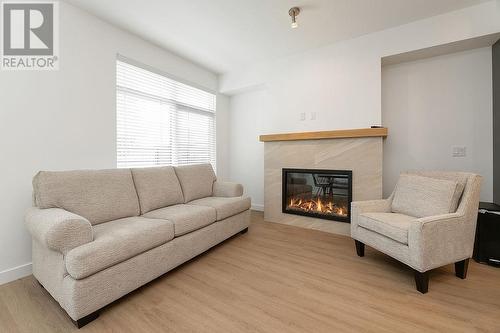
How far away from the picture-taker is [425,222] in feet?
5.37

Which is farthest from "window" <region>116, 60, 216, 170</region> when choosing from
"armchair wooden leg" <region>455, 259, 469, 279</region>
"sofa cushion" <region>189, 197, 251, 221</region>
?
"armchair wooden leg" <region>455, 259, 469, 279</region>

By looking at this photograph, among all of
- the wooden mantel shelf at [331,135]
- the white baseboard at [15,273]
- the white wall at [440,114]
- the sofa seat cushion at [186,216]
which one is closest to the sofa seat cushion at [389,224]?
the wooden mantel shelf at [331,135]

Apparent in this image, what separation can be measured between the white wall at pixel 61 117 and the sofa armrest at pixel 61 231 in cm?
75

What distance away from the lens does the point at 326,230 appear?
3143 millimetres

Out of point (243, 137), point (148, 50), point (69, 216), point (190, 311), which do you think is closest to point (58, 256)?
point (69, 216)

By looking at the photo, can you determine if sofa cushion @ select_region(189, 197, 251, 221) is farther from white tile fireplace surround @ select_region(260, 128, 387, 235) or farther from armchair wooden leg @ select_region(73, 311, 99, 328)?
armchair wooden leg @ select_region(73, 311, 99, 328)

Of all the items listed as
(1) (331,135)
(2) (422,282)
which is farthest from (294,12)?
(2) (422,282)

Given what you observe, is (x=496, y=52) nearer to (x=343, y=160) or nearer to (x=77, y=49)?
(x=343, y=160)

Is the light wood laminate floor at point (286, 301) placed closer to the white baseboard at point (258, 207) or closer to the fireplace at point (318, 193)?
the fireplace at point (318, 193)

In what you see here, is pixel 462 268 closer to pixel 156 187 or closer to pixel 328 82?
pixel 328 82

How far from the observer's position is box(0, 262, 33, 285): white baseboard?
6.08 ft

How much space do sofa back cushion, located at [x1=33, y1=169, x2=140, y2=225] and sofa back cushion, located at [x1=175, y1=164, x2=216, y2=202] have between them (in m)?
0.66

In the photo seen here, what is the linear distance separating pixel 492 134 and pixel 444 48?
1.15 meters

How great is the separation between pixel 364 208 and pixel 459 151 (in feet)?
5.19
